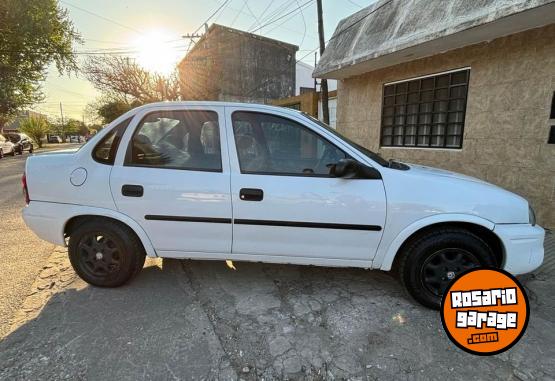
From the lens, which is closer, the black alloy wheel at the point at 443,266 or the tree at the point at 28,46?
the black alloy wheel at the point at 443,266

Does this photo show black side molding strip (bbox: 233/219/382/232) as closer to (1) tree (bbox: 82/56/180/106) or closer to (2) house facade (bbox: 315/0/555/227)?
(2) house facade (bbox: 315/0/555/227)

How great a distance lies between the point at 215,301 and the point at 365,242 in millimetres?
1452

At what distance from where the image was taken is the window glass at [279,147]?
8.69 ft

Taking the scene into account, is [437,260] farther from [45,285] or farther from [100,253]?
[45,285]

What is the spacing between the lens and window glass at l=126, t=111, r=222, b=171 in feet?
8.94

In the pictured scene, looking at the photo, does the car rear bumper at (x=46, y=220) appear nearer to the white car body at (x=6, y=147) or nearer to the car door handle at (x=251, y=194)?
the car door handle at (x=251, y=194)

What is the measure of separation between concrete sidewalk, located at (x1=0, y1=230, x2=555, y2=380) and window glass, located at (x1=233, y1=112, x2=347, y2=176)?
122 centimetres

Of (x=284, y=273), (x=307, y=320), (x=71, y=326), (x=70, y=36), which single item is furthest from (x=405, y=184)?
(x=70, y=36)

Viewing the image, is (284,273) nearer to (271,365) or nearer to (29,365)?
(271,365)

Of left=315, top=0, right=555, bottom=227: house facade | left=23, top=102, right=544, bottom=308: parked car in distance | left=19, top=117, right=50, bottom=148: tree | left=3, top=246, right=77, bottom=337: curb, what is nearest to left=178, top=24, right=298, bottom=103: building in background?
left=315, top=0, right=555, bottom=227: house facade

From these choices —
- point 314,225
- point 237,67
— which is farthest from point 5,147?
point 314,225

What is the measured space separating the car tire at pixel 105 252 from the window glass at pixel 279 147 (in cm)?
131

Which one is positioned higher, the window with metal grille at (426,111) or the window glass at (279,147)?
the window with metal grille at (426,111)

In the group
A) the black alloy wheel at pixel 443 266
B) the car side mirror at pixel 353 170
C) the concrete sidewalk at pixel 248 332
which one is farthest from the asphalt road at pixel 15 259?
the black alloy wheel at pixel 443 266
